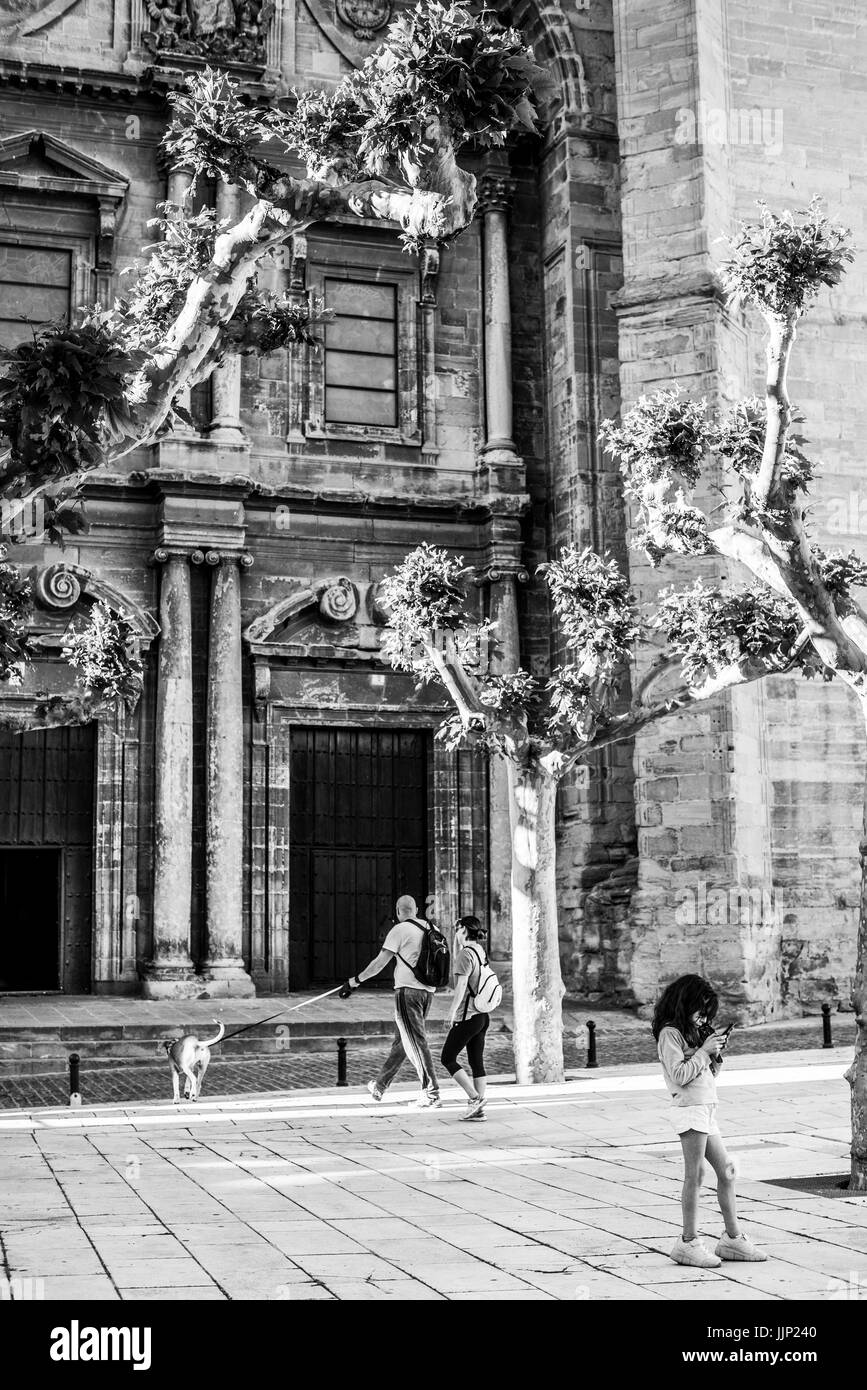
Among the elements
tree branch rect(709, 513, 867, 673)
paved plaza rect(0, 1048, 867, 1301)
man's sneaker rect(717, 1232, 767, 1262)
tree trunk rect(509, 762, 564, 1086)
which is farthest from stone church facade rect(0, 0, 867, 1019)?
man's sneaker rect(717, 1232, 767, 1262)

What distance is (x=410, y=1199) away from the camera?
8.67 m

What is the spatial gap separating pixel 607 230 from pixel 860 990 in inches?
589

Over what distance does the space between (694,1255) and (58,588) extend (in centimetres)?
1509

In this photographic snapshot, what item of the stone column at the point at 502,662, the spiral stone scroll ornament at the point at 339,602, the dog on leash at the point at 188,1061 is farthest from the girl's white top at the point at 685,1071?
the spiral stone scroll ornament at the point at 339,602

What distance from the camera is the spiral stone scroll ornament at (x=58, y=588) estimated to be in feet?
66.5

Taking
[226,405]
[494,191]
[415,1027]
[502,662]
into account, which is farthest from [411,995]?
[494,191]

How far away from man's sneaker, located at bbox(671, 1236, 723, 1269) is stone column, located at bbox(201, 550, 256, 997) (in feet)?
44.1

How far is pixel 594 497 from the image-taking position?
21656 mm

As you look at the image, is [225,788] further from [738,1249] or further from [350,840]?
[738,1249]

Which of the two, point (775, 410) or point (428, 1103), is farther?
point (428, 1103)

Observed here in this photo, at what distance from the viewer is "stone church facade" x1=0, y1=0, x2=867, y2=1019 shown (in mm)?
20031

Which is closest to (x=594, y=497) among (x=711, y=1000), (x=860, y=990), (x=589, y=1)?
(x=589, y=1)
